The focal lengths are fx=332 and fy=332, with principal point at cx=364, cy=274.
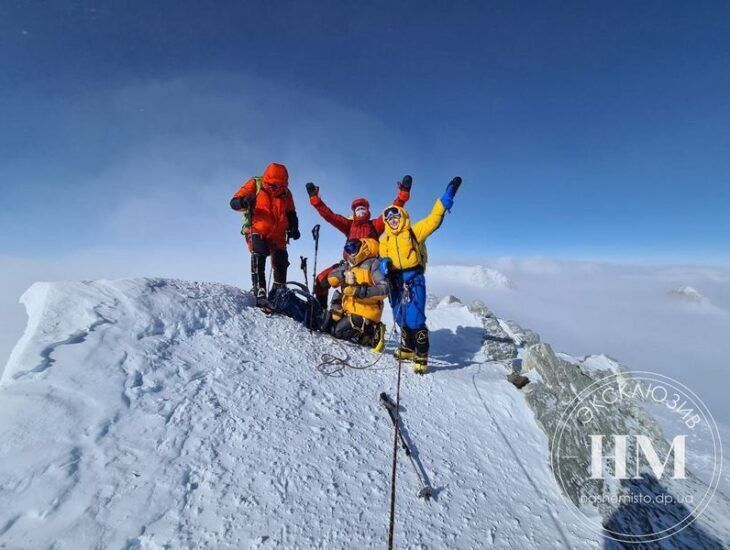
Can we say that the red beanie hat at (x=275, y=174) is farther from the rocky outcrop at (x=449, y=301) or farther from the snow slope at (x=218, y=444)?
the rocky outcrop at (x=449, y=301)

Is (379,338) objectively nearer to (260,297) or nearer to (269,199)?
(260,297)

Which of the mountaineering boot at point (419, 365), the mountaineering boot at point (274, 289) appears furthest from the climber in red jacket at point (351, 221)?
the mountaineering boot at point (419, 365)

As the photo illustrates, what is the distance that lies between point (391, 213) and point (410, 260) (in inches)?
40.9

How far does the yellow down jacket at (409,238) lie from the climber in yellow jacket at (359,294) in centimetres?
→ 34

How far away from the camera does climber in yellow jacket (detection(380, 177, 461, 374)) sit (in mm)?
6539

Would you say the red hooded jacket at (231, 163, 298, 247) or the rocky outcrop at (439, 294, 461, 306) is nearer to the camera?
the red hooded jacket at (231, 163, 298, 247)

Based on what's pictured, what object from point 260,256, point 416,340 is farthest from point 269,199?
point 416,340

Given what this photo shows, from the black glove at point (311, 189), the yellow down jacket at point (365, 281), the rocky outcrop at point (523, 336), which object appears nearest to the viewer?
the yellow down jacket at point (365, 281)

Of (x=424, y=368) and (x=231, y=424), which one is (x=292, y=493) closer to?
(x=231, y=424)

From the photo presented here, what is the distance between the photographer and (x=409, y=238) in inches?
259

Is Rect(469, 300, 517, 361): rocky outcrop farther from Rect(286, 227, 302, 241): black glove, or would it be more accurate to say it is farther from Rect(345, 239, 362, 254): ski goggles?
Rect(286, 227, 302, 241): black glove

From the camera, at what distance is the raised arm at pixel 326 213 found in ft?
25.6

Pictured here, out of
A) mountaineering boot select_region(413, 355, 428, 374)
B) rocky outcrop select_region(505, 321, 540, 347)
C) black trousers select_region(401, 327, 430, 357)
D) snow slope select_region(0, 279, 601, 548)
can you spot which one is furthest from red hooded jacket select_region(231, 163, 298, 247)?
rocky outcrop select_region(505, 321, 540, 347)

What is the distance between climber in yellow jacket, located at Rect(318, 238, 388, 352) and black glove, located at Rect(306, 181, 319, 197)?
6.06ft
